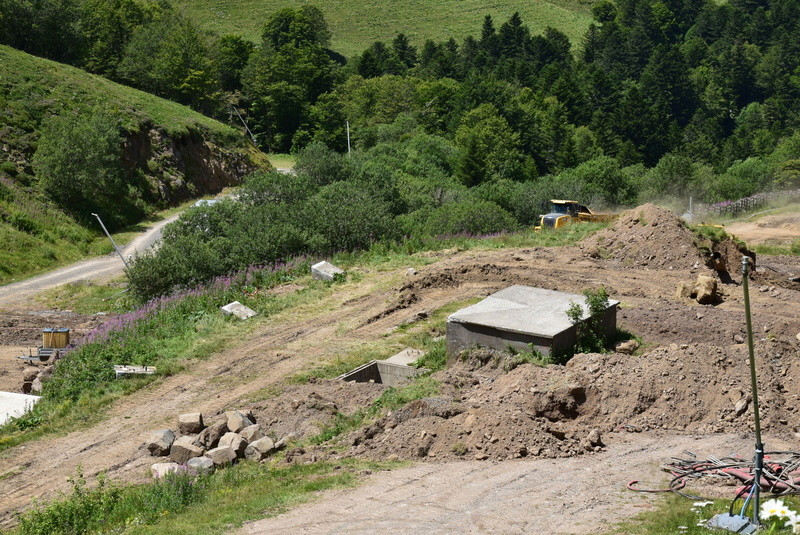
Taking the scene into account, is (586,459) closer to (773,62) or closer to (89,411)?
(89,411)

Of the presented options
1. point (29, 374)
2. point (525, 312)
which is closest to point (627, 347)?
point (525, 312)

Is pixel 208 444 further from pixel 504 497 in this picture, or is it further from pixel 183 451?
pixel 504 497

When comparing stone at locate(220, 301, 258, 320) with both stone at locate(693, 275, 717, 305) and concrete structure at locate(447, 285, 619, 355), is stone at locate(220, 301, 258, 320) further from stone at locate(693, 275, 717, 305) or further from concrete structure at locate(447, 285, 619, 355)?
stone at locate(693, 275, 717, 305)

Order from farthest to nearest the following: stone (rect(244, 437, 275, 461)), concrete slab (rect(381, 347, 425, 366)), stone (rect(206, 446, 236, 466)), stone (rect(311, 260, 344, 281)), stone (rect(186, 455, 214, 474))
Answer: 1. stone (rect(311, 260, 344, 281))
2. concrete slab (rect(381, 347, 425, 366))
3. stone (rect(244, 437, 275, 461))
4. stone (rect(206, 446, 236, 466))
5. stone (rect(186, 455, 214, 474))

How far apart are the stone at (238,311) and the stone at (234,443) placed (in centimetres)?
738

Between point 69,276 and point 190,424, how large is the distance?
20.7 meters

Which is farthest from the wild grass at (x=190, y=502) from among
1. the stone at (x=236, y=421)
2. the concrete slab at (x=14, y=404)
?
the concrete slab at (x=14, y=404)

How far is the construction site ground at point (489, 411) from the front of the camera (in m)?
10.9

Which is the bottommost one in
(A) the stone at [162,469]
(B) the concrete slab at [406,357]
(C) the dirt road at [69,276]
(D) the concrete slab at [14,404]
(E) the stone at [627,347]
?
(C) the dirt road at [69,276]

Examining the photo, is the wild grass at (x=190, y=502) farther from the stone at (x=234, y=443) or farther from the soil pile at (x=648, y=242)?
the soil pile at (x=648, y=242)

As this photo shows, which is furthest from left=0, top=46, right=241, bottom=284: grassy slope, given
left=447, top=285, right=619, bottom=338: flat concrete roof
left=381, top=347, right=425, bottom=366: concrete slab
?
left=447, top=285, right=619, bottom=338: flat concrete roof

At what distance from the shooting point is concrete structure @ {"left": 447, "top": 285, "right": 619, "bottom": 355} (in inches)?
630

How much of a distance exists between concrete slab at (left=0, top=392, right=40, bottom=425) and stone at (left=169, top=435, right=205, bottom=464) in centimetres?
476

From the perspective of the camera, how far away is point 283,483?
12180 millimetres
